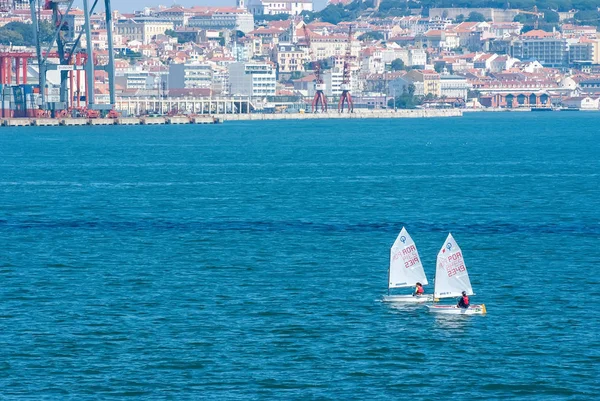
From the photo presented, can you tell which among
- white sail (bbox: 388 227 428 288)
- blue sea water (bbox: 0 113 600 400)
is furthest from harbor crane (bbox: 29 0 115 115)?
white sail (bbox: 388 227 428 288)

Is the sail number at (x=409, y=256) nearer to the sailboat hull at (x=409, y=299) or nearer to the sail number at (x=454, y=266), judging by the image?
the sailboat hull at (x=409, y=299)

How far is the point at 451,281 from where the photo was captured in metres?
30.1

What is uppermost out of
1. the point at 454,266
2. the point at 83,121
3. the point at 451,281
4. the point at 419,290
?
the point at 454,266

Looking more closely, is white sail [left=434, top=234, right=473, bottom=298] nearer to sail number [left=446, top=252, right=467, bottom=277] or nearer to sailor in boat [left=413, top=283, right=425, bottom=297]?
sail number [left=446, top=252, right=467, bottom=277]

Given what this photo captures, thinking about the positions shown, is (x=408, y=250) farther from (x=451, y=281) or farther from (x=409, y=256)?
(x=451, y=281)

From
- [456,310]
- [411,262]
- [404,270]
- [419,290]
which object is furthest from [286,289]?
[456,310]

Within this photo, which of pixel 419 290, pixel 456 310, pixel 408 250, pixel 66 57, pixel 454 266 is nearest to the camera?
pixel 456 310

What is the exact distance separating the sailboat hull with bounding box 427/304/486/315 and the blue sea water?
0.25 m

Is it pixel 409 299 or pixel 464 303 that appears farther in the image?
pixel 409 299

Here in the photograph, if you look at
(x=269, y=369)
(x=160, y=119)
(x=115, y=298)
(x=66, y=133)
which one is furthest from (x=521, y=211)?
(x=160, y=119)

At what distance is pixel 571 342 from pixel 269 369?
576 centimetres

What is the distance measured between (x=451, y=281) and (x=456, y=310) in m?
0.83

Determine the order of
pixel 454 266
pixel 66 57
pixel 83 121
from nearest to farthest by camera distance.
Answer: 1. pixel 454 266
2. pixel 66 57
3. pixel 83 121

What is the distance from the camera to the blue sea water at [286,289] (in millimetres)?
24719
